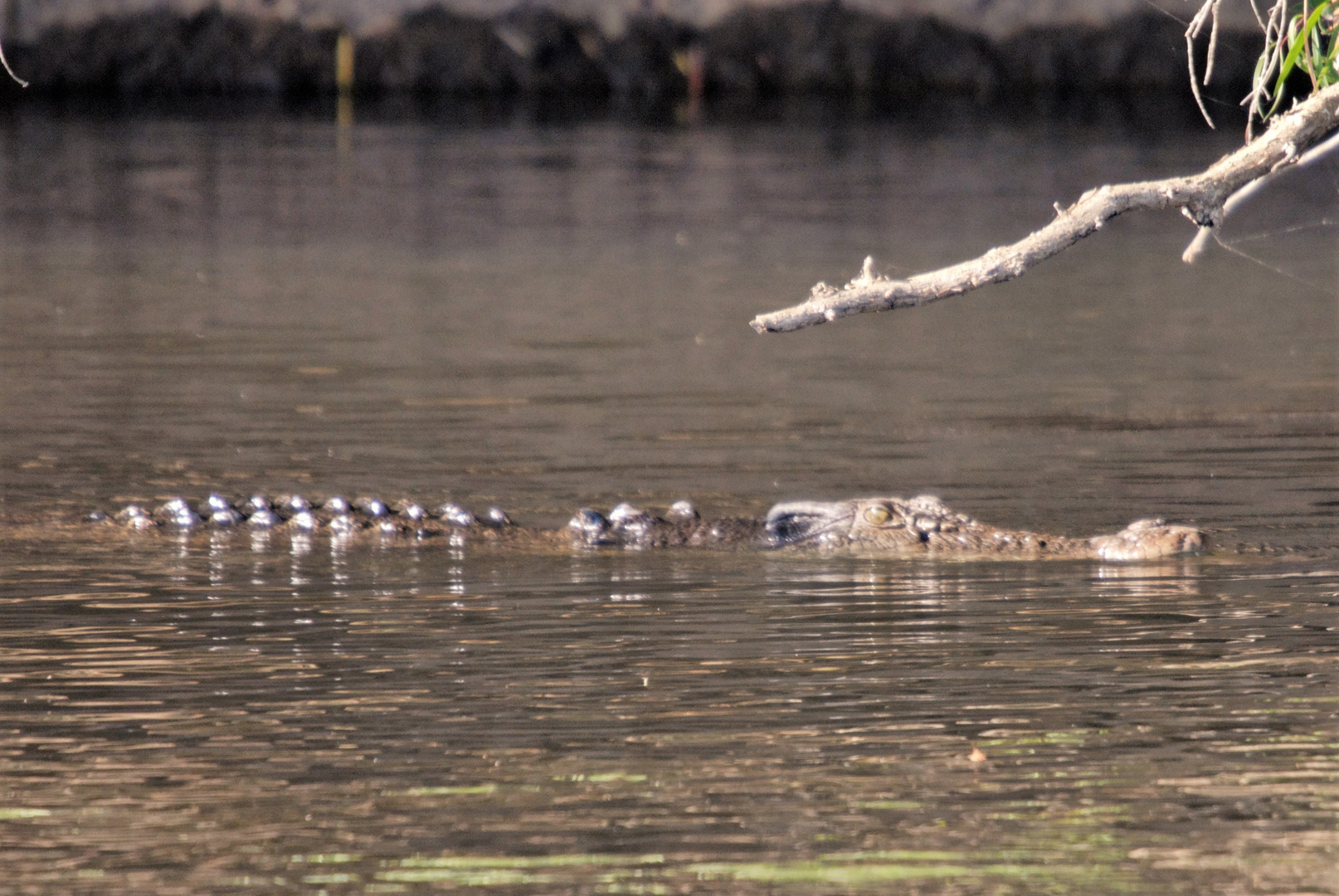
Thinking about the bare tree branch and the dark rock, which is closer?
the bare tree branch

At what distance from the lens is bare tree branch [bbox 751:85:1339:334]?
6.38 metres

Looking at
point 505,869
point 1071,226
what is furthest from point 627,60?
point 505,869

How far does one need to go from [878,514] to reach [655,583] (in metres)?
1.39

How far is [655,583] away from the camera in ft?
31.6

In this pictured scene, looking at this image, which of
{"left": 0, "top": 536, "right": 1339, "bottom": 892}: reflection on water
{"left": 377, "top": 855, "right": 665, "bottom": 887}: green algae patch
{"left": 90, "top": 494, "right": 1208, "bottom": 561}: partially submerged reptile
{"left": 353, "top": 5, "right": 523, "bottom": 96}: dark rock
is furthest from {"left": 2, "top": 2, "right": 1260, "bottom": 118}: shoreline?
{"left": 377, "top": 855, "right": 665, "bottom": 887}: green algae patch

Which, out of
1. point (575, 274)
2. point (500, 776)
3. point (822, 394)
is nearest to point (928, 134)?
point (575, 274)

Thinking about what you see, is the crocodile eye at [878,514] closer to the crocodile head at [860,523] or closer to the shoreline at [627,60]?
the crocodile head at [860,523]

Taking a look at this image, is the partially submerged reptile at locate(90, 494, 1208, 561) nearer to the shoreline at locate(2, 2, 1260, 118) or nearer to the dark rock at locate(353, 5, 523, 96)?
the shoreline at locate(2, 2, 1260, 118)

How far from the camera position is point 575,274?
829 inches

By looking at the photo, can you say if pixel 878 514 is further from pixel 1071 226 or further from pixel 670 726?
pixel 1071 226

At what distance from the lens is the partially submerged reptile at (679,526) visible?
33.8ft

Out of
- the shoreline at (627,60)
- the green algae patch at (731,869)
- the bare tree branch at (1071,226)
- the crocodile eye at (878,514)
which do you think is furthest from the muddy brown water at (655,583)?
the shoreline at (627,60)

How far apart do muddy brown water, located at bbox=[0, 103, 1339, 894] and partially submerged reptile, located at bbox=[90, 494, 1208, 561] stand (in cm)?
18

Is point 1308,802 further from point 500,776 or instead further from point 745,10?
point 745,10
